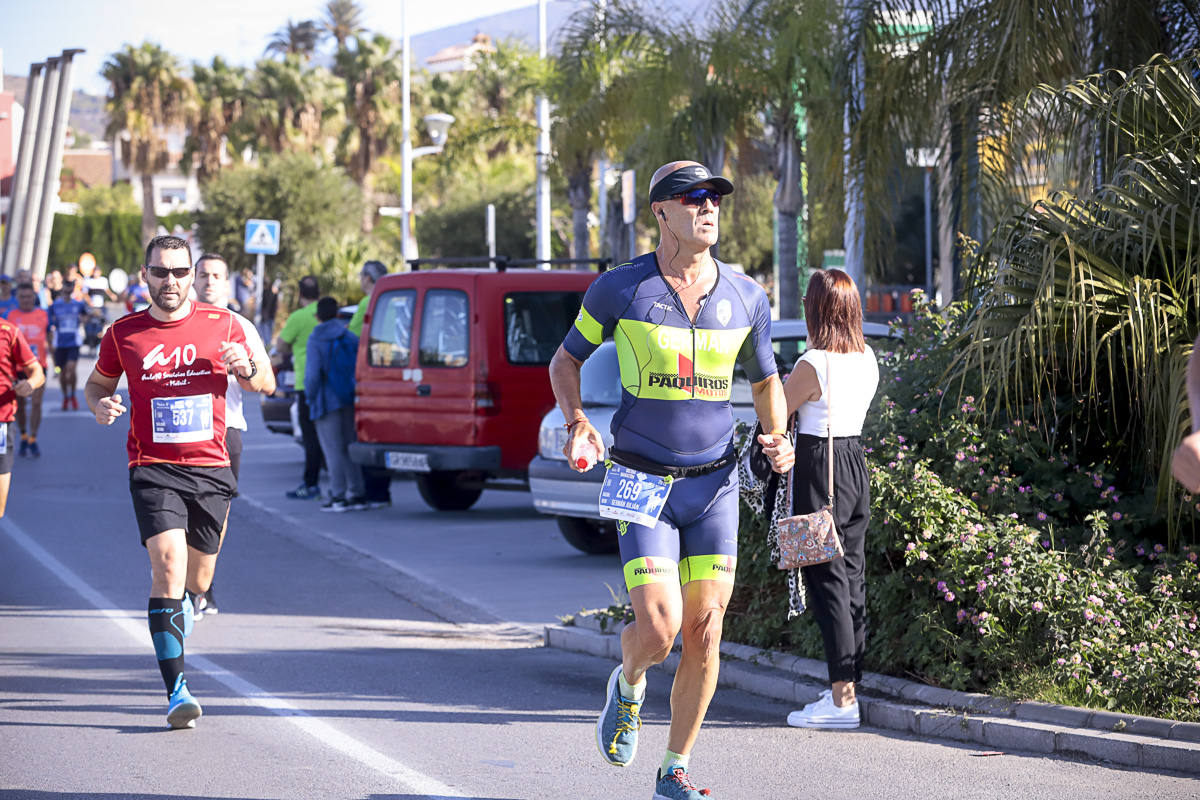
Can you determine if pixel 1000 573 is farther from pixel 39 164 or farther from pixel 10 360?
pixel 39 164

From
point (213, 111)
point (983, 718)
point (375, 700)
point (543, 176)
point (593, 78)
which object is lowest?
point (375, 700)

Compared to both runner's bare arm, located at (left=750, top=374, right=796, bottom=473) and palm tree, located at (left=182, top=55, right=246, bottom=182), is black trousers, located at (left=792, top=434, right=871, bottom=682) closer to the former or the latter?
runner's bare arm, located at (left=750, top=374, right=796, bottom=473)

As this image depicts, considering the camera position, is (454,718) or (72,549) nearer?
(454,718)

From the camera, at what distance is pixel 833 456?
6590 mm

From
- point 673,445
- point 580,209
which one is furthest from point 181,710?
point 580,209

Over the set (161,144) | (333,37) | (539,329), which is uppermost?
(333,37)

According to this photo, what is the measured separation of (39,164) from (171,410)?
35.2 metres

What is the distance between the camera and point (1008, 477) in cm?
740

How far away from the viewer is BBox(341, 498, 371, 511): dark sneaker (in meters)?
14.6

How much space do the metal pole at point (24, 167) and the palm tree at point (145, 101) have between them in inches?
821

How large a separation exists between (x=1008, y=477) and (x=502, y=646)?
2877 mm

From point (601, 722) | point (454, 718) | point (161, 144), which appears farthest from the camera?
point (161, 144)

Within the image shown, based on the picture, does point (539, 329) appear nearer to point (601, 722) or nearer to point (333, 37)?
point (601, 722)

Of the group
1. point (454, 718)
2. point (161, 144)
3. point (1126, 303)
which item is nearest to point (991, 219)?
point (1126, 303)
